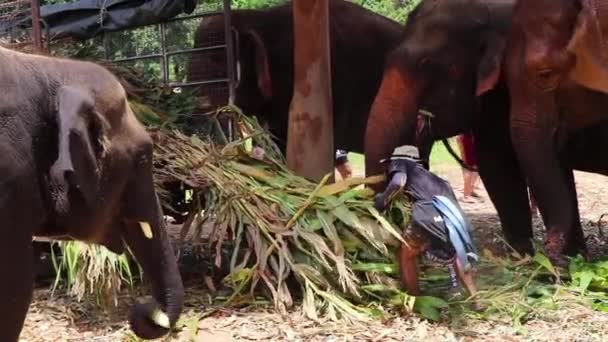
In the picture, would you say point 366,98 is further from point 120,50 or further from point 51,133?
point 51,133

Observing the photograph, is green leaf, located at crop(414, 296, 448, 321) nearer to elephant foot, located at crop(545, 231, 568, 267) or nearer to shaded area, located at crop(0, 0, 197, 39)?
elephant foot, located at crop(545, 231, 568, 267)

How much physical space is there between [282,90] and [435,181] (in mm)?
3405

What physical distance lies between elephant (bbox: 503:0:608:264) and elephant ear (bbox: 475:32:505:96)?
0.76 feet

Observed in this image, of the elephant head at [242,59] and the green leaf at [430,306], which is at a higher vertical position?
the elephant head at [242,59]

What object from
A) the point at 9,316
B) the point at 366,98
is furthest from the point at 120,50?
the point at 9,316

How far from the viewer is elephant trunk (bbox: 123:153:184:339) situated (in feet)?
12.5

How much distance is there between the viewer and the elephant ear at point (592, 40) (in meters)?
6.52

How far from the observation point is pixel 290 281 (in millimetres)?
5727

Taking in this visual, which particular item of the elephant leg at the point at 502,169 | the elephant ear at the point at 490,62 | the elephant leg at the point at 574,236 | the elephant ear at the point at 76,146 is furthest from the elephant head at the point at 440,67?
the elephant ear at the point at 76,146

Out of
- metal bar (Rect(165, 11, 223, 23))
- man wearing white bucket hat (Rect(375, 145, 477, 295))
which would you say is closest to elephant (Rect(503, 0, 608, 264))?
man wearing white bucket hat (Rect(375, 145, 477, 295))

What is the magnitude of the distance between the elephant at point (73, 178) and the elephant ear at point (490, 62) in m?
3.86

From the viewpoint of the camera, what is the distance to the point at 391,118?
7.26 meters

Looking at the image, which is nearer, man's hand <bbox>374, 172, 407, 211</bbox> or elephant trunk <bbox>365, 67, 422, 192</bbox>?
man's hand <bbox>374, 172, 407, 211</bbox>

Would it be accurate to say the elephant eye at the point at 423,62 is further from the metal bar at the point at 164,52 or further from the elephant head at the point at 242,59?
the metal bar at the point at 164,52
